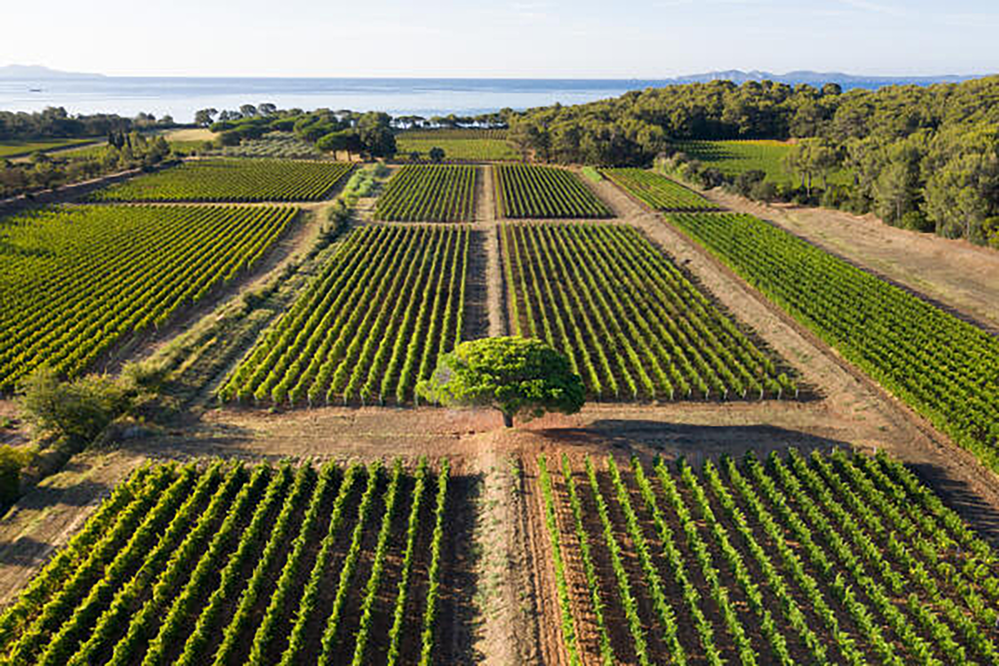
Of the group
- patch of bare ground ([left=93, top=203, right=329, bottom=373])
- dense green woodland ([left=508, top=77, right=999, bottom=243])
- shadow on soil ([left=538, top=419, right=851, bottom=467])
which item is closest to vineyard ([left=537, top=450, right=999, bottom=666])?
shadow on soil ([left=538, top=419, right=851, bottom=467])

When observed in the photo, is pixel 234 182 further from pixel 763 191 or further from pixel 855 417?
pixel 855 417

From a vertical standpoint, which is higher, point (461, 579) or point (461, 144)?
point (461, 144)

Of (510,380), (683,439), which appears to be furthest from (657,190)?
(510,380)

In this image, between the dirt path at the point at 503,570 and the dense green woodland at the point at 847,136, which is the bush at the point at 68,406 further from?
the dense green woodland at the point at 847,136

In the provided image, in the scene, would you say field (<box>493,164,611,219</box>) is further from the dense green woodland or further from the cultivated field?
the cultivated field

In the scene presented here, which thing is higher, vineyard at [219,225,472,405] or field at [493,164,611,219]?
field at [493,164,611,219]

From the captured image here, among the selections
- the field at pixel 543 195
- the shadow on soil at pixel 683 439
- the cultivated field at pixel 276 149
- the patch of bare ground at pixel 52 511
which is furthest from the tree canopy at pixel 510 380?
the cultivated field at pixel 276 149
